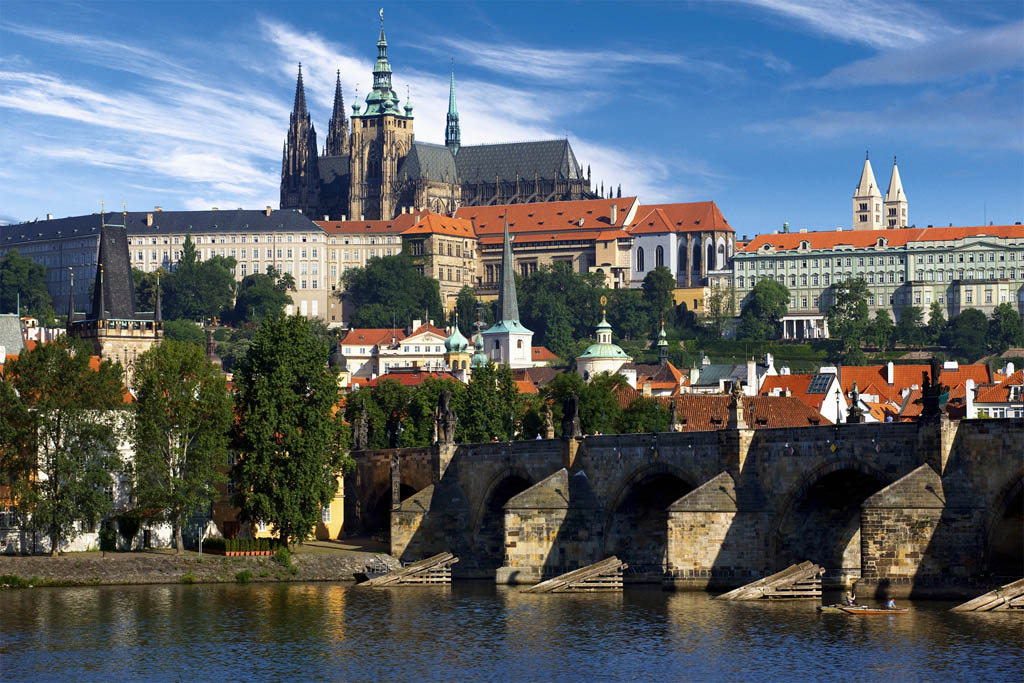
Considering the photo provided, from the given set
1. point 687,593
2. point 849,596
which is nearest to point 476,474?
point 687,593

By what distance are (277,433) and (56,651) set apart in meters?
26.4

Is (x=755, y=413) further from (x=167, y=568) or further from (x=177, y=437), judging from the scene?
(x=167, y=568)

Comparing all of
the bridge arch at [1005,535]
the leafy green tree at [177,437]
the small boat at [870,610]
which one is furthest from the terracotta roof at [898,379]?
the small boat at [870,610]

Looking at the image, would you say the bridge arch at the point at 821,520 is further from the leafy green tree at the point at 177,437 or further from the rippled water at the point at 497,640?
the leafy green tree at the point at 177,437

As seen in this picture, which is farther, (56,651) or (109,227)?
(109,227)

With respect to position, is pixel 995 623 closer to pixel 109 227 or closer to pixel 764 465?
Answer: pixel 764 465

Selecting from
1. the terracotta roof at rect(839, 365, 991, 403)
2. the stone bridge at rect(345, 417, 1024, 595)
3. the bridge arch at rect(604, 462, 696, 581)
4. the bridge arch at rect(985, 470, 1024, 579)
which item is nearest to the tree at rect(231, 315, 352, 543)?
the stone bridge at rect(345, 417, 1024, 595)

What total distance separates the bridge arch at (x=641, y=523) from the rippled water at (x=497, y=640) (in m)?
3.07

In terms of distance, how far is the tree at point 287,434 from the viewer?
287ft

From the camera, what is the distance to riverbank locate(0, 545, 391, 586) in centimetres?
8138

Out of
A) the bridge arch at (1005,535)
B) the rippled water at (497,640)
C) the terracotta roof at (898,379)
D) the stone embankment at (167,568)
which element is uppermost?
the terracotta roof at (898,379)

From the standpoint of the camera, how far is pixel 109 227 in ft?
479

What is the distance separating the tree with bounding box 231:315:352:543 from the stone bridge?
167 inches

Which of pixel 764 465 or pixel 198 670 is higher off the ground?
pixel 764 465
